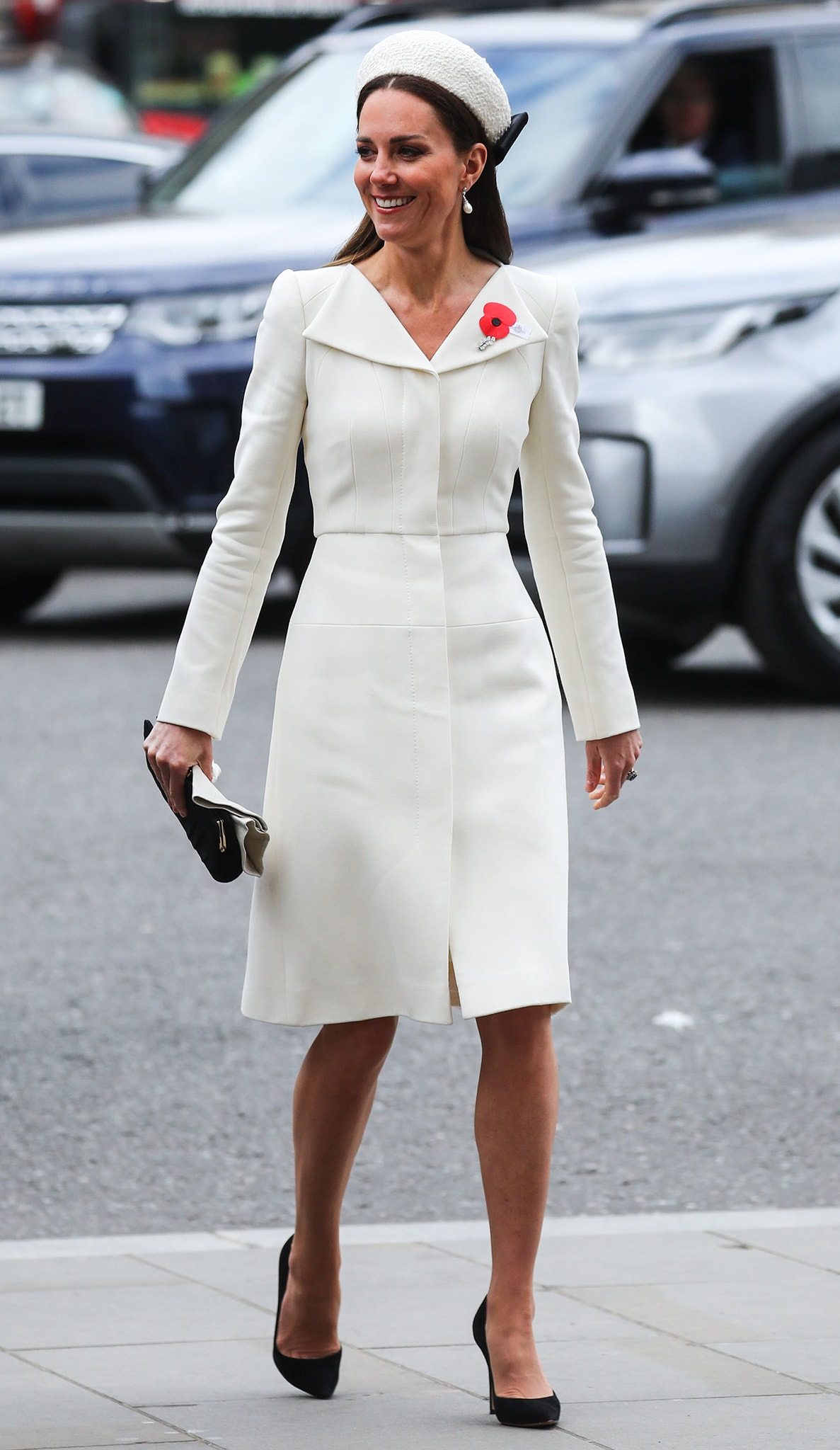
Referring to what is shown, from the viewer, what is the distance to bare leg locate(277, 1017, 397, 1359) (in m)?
3.52

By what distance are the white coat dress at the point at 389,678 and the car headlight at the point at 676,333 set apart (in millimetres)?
5236

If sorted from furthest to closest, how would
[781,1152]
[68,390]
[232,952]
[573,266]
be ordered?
[68,390] → [573,266] → [232,952] → [781,1152]

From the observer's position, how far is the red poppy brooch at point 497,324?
11.5 feet

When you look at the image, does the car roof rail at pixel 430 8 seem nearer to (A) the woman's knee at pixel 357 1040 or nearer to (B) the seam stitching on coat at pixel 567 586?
(B) the seam stitching on coat at pixel 567 586

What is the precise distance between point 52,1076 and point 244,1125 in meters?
0.45

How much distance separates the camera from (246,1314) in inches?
152

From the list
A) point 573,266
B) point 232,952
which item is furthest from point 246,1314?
point 573,266

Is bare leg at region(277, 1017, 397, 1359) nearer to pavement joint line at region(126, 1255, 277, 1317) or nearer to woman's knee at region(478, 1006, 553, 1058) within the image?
woman's knee at region(478, 1006, 553, 1058)

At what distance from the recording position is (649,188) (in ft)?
31.4

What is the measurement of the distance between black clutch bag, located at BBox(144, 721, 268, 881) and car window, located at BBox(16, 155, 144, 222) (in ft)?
31.8

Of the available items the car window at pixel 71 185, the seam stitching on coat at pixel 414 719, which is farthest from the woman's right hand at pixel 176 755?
the car window at pixel 71 185

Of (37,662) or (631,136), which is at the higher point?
(631,136)

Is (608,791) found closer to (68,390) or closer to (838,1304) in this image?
(838,1304)

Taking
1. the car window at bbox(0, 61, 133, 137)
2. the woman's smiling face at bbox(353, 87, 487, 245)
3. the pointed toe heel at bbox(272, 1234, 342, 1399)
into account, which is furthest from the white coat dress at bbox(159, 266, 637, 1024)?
the car window at bbox(0, 61, 133, 137)
